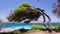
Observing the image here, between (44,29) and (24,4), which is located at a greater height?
(24,4)

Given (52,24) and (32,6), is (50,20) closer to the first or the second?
(52,24)

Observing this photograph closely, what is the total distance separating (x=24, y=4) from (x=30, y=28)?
3.63ft

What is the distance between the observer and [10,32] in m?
10.3

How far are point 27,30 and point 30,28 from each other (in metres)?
0.16

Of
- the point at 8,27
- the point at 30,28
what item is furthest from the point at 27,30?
the point at 8,27

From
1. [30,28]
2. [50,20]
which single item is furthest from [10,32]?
[50,20]

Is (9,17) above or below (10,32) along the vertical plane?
above

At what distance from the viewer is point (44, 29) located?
10492mm

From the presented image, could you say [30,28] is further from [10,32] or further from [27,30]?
[10,32]

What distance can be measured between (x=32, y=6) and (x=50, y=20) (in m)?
1.02

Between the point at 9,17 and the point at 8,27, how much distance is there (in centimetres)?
46

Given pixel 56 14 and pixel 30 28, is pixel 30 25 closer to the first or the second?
pixel 30 28

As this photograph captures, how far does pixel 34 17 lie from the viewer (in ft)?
35.2

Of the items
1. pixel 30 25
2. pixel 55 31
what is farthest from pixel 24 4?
pixel 55 31
